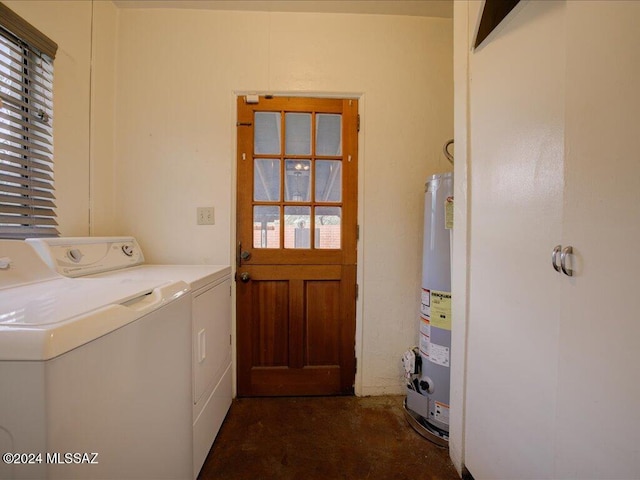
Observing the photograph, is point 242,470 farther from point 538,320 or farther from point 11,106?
point 11,106

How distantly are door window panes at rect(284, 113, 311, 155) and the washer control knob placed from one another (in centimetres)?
121

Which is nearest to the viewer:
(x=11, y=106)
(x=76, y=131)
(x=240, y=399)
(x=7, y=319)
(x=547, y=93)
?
(x=7, y=319)

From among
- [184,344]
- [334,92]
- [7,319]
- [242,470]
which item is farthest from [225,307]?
[334,92]

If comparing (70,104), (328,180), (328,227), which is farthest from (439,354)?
(70,104)

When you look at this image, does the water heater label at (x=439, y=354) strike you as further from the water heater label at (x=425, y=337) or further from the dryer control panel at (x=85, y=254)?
the dryer control panel at (x=85, y=254)

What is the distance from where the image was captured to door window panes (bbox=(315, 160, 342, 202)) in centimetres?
162

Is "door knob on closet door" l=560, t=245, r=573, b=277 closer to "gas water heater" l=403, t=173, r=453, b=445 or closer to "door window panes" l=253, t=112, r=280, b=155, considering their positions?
"gas water heater" l=403, t=173, r=453, b=445

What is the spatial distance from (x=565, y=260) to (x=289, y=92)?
1634 mm

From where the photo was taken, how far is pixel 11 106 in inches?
40.4

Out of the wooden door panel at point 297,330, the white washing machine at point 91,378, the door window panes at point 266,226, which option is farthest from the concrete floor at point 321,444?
the door window panes at point 266,226

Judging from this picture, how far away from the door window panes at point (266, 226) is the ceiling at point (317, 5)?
1.29 metres

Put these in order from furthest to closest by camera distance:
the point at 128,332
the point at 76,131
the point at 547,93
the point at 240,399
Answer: the point at 240,399
the point at 76,131
the point at 547,93
the point at 128,332

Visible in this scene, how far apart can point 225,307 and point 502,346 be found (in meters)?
1.36

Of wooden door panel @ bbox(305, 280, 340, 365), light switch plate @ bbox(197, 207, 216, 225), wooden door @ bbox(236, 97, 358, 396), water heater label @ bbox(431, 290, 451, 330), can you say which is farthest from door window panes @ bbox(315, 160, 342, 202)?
water heater label @ bbox(431, 290, 451, 330)
